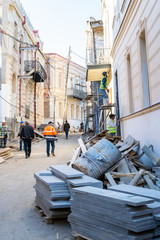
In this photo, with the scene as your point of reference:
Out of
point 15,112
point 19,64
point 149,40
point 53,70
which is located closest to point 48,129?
point 149,40

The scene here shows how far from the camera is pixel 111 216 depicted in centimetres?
223

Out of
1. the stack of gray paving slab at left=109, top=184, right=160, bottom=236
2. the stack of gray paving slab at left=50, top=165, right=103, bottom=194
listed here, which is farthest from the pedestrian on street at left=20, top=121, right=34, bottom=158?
the stack of gray paving slab at left=109, top=184, right=160, bottom=236

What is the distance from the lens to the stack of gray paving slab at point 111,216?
2.08 meters

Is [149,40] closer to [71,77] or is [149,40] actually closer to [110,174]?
[110,174]

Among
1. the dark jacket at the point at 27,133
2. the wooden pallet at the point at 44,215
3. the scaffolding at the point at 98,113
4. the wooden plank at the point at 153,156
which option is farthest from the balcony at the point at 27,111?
the wooden pallet at the point at 44,215

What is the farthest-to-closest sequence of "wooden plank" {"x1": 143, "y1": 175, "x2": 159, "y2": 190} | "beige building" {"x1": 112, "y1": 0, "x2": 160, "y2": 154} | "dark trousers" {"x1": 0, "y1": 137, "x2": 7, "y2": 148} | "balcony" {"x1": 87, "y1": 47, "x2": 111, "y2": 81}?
"balcony" {"x1": 87, "y1": 47, "x2": 111, "y2": 81} < "dark trousers" {"x1": 0, "y1": 137, "x2": 7, "y2": 148} < "beige building" {"x1": 112, "y1": 0, "x2": 160, "y2": 154} < "wooden plank" {"x1": 143, "y1": 175, "x2": 159, "y2": 190}

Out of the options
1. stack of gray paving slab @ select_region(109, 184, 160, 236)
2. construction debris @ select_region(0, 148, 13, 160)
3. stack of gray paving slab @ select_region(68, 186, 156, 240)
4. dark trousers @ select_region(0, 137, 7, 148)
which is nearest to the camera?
stack of gray paving slab @ select_region(68, 186, 156, 240)

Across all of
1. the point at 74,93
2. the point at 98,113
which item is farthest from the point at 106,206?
the point at 74,93

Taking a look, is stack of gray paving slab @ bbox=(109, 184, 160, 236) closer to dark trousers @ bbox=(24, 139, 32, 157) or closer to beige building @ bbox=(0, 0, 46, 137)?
dark trousers @ bbox=(24, 139, 32, 157)

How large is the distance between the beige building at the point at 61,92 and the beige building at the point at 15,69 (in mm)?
9534

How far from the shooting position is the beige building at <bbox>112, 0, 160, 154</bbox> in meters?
5.30

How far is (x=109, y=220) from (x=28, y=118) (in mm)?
19203

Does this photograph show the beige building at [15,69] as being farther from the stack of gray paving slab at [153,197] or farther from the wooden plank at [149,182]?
the stack of gray paving slab at [153,197]

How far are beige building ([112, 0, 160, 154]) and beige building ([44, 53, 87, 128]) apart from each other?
71.7 feet
